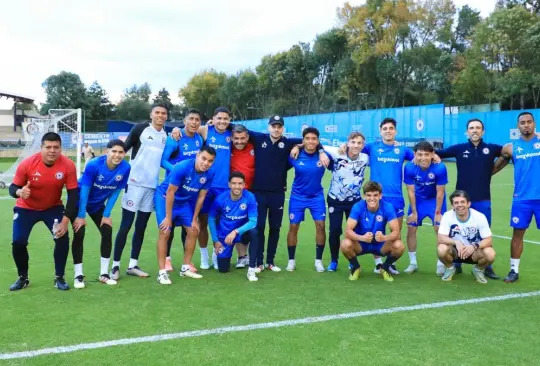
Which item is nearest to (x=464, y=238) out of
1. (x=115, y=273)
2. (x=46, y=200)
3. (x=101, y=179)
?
(x=115, y=273)

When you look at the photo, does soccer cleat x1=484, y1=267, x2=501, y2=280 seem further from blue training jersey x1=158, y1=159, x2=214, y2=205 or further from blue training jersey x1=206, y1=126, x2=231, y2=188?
blue training jersey x1=158, y1=159, x2=214, y2=205

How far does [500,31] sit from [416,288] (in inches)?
1221

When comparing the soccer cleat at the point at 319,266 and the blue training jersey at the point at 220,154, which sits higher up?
→ the blue training jersey at the point at 220,154

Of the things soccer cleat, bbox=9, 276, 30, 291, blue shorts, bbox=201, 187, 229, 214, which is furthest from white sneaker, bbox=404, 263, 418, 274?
soccer cleat, bbox=9, 276, 30, 291

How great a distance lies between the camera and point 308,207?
702cm

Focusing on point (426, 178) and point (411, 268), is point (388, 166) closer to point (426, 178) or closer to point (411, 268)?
point (426, 178)

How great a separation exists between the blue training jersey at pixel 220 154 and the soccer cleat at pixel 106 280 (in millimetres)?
1788

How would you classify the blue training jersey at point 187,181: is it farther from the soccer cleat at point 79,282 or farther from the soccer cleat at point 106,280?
the soccer cleat at point 79,282

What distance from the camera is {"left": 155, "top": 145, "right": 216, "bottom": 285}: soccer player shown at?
6250 mm

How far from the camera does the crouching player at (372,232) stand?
6.43 metres

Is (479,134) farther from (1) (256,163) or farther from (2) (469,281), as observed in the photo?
(1) (256,163)

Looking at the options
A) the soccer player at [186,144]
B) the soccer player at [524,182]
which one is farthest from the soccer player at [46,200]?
the soccer player at [524,182]

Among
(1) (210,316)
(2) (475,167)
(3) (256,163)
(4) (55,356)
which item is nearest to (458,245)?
(2) (475,167)

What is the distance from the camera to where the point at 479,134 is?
6.70m
